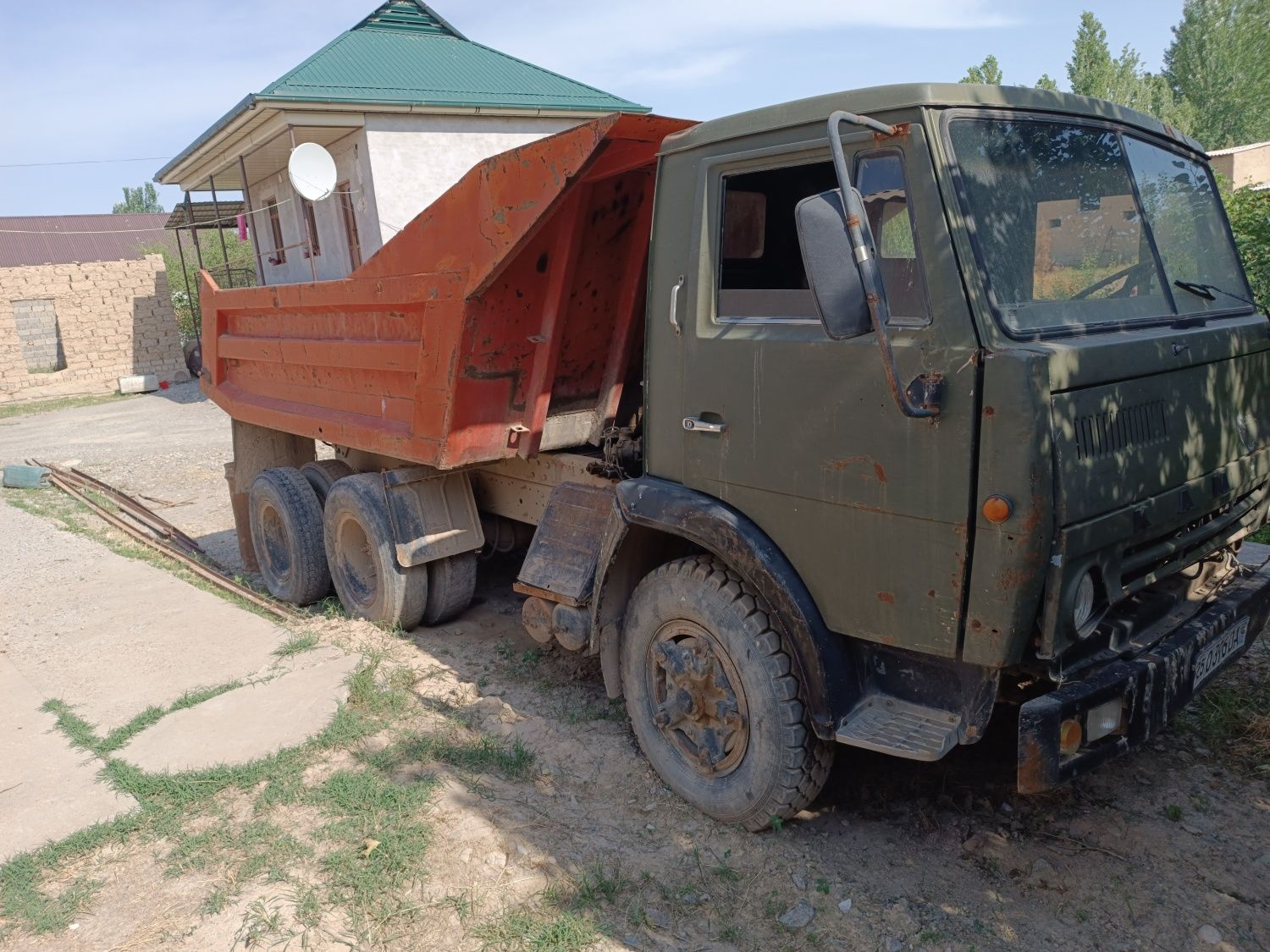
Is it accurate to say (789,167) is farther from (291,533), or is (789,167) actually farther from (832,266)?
(291,533)

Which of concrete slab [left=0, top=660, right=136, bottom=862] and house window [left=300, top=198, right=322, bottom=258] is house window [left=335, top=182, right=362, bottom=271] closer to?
house window [left=300, top=198, right=322, bottom=258]

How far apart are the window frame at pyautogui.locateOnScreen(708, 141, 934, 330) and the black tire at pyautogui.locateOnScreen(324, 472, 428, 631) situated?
9.31 ft

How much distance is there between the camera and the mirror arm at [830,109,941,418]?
2.41m

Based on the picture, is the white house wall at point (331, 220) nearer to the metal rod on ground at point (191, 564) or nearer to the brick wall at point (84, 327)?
the metal rod on ground at point (191, 564)

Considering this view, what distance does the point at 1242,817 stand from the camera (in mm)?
3227

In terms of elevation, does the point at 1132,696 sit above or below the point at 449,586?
above

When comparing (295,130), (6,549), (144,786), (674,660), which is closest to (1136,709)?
(674,660)

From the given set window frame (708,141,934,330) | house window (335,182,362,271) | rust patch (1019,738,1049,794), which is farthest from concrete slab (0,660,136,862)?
house window (335,182,362,271)

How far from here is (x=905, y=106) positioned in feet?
8.60

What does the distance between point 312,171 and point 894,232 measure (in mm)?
5720

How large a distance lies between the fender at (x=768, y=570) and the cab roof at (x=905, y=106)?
48.3 inches

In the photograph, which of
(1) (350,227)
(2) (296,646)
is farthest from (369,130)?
(2) (296,646)

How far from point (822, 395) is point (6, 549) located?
8.07 meters

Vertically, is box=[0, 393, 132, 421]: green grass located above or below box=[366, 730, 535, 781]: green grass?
above
